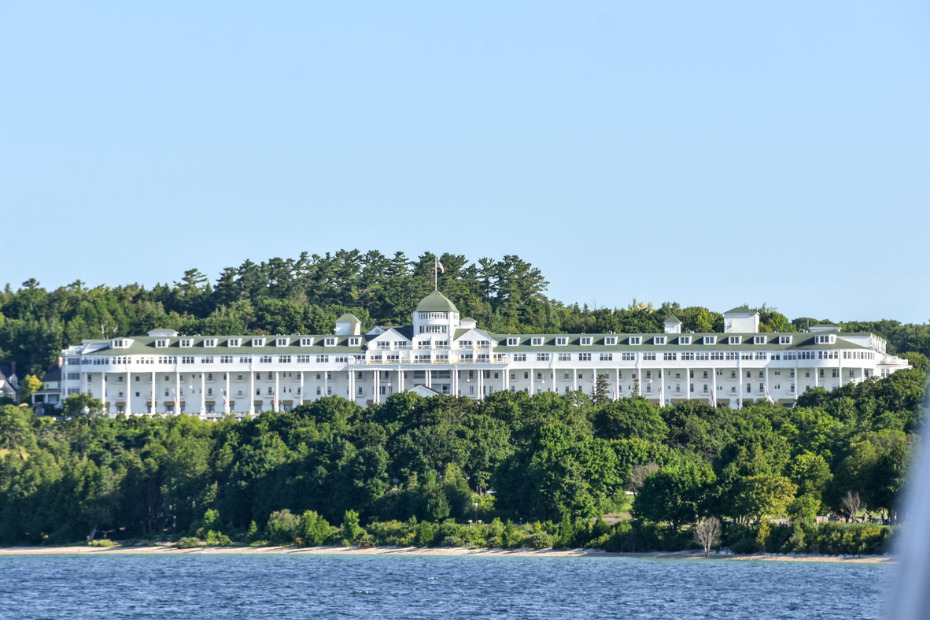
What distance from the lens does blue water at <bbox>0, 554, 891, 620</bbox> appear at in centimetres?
5297

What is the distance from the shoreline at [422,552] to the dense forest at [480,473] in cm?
66

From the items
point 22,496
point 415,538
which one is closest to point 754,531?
point 415,538

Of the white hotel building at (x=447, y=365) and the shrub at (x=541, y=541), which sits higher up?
the white hotel building at (x=447, y=365)

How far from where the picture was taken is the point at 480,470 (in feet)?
281

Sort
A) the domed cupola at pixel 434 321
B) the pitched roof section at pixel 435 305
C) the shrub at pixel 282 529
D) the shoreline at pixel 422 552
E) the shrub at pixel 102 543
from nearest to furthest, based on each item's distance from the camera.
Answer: the shoreline at pixel 422 552
the shrub at pixel 282 529
the shrub at pixel 102 543
the domed cupola at pixel 434 321
the pitched roof section at pixel 435 305

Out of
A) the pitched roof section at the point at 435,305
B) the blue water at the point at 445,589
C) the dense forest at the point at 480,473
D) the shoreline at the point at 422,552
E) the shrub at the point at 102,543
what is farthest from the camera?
the pitched roof section at the point at 435,305

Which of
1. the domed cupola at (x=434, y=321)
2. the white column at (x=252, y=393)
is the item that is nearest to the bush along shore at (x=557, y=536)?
the white column at (x=252, y=393)

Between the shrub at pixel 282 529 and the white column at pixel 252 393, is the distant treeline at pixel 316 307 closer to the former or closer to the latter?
the white column at pixel 252 393

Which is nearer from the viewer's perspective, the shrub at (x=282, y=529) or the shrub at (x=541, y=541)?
the shrub at (x=541, y=541)

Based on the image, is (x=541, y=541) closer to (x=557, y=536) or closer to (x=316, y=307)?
(x=557, y=536)

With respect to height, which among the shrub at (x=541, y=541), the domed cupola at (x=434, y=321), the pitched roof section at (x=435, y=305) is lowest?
the shrub at (x=541, y=541)

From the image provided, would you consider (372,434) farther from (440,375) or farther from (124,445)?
(440,375)

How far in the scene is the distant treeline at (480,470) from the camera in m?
69.6

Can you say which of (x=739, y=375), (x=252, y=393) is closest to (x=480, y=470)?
(x=739, y=375)
